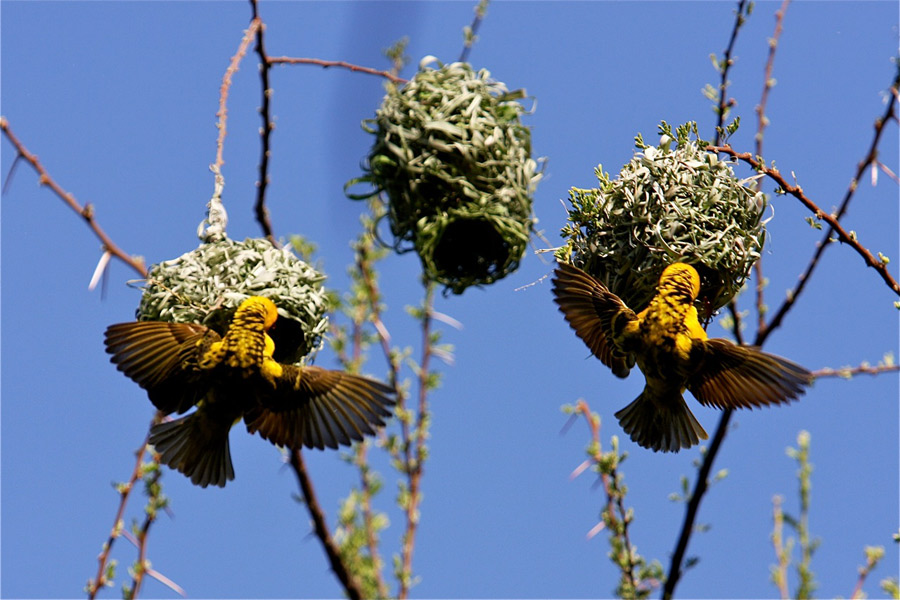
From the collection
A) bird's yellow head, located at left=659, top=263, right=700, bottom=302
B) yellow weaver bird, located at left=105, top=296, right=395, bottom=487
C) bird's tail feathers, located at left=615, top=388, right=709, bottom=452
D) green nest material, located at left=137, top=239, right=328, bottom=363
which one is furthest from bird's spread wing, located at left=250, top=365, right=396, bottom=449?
bird's yellow head, located at left=659, top=263, right=700, bottom=302

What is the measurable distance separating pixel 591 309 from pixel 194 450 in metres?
1.50

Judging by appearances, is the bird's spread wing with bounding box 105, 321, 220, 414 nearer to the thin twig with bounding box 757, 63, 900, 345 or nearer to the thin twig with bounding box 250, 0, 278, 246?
the thin twig with bounding box 250, 0, 278, 246

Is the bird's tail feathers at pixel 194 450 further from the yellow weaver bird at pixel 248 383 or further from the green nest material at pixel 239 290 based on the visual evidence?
the green nest material at pixel 239 290

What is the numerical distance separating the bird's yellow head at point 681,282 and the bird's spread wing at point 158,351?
56.9 inches

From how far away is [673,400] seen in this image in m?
3.31

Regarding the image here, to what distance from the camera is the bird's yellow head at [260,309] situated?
3514mm

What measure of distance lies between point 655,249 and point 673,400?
0.47 metres

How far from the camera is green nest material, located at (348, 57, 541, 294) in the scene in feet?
13.1

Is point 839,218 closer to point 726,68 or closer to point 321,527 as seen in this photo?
point 726,68

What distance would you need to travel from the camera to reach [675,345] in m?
3.11

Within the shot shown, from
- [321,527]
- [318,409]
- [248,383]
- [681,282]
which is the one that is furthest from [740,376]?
[321,527]

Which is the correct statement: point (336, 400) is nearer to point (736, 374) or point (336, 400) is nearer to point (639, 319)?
point (639, 319)

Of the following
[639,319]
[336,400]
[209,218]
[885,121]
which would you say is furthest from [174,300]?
[885,121]

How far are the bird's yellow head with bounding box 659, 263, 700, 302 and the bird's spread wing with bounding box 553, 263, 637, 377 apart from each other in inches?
5.0
